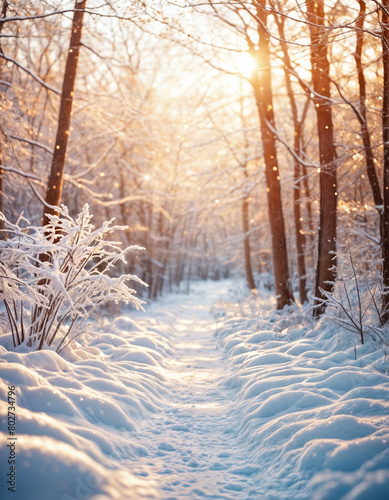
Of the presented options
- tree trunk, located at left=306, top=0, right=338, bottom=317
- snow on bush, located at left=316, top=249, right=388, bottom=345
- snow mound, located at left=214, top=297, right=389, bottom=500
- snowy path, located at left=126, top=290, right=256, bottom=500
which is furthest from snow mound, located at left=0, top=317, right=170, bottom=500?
tree trunk, located at left=306, top=0, right=338, bottom=317

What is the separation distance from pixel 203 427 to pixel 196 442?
369mm

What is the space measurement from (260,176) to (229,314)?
16.2 feet

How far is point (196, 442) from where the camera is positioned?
3242 millimetres

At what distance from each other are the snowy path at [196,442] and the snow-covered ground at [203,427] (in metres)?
0.02

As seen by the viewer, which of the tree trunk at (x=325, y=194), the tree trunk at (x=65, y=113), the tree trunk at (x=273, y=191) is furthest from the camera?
the tree trunk at (x=273, y=191)

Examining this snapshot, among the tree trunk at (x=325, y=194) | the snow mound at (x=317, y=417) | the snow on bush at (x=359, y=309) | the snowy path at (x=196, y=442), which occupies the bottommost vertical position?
the snowy path at (x=196, y=442)

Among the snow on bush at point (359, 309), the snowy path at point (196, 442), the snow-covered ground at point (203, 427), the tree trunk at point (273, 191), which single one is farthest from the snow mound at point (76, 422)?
the tree trunk at point (273, 191)

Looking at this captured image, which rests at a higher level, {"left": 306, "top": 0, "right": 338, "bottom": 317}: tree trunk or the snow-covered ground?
{"left": 306, "top": 0, "right": 338, "bottom": 317}: tree trunk

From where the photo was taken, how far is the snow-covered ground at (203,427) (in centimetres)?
219

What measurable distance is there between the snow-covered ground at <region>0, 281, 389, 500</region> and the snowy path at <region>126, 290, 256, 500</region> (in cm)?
2

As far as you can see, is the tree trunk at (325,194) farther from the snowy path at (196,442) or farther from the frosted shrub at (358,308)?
the snowy path at (196,442)

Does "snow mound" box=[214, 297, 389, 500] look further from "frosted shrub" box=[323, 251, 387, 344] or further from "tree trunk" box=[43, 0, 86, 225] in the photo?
"tree trunk" box=[43, 0, 86, 225]

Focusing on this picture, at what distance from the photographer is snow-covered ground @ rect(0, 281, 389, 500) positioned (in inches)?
86.1

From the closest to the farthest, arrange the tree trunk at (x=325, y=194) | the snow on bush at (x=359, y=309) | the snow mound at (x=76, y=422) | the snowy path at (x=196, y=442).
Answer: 1. the snow mound at (x=76, y=422)
2. the snowy path at (x=196, y=442)
3. the snow on bush at (x=359, y=309)
4. the tree trunk at (x=325, y=194)
